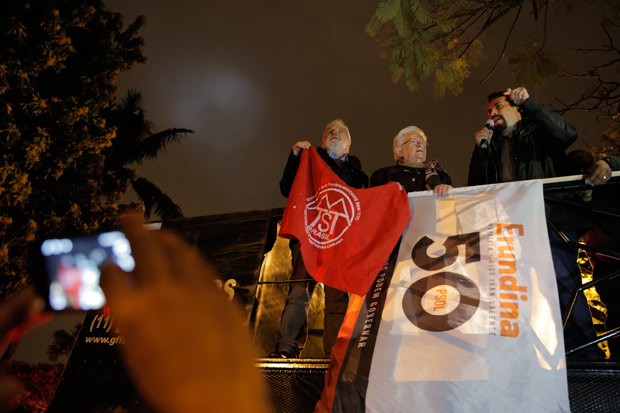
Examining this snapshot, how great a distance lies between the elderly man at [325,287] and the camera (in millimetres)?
3516

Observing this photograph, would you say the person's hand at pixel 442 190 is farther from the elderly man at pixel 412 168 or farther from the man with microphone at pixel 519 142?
the man with microphone at pixel 519 142

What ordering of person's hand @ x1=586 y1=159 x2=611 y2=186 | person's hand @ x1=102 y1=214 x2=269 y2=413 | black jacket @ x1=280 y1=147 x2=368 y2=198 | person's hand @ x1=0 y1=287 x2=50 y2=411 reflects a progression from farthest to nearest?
black jacket @ x1=280 y1=147 x2=368 y2=198 < person's hand @ x1=102 y1=214 x2=269 y2=413 < person's hand @ x1=586 y1=159 x2=611 y2=186 < person's hand @ x1=0 y1=287 x2=50 y2=411

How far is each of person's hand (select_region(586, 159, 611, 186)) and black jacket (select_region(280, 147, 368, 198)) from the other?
2011 mm

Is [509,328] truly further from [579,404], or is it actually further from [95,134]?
[95,134]

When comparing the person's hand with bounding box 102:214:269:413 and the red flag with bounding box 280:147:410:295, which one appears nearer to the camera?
the red flag with bounding box 280:147:410:295

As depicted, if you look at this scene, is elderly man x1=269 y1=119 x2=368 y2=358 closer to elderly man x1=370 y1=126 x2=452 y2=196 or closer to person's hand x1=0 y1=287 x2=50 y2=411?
elderly man x1=370 y1=126 x2=452 y2=196

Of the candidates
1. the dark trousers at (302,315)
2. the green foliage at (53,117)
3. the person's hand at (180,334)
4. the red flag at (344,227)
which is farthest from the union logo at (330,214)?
the green foliage at (53,117)

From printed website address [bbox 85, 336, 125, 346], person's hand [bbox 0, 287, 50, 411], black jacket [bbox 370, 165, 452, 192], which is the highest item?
black jacket [bbox 370, 165, 452, 192]

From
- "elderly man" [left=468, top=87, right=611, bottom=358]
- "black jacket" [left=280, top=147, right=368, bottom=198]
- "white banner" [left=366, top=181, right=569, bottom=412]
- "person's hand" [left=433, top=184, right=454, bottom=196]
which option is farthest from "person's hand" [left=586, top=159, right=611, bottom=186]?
"black jacket" [left=280, top=147, right=368, bottom=198]

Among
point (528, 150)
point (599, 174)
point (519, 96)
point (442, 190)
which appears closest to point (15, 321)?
point (442, 190)

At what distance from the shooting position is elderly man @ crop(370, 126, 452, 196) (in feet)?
13.3

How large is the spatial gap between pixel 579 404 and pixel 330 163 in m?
2.81

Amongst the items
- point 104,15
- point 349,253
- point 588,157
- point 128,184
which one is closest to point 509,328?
point 349,253

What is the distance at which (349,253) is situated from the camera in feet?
11.2
